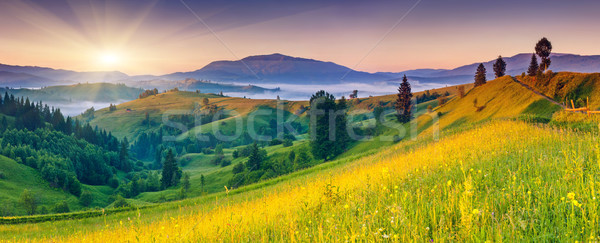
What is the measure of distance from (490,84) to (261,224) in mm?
84365

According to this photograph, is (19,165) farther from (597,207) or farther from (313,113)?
(597,207)

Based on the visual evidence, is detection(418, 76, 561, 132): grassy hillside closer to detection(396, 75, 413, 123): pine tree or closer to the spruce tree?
detection(396, 75, 413, 123): pine tree

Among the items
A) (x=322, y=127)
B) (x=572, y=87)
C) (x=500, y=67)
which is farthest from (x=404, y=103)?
(x=572, y=87)

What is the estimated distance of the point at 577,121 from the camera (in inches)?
883

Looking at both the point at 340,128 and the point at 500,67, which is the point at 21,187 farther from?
the point at 500,67

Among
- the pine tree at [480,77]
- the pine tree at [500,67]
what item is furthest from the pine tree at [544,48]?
the pine tree at [500,67]

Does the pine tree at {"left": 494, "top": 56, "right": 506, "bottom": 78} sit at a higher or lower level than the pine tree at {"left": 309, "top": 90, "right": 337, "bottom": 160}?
higher

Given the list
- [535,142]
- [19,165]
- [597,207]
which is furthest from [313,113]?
[19,165]

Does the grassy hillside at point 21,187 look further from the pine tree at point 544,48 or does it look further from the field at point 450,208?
the pine tree at point 544,48

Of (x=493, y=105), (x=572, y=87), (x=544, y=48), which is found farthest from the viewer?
(x=493, y=105)

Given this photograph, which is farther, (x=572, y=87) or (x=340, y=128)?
(x=340, y=128)

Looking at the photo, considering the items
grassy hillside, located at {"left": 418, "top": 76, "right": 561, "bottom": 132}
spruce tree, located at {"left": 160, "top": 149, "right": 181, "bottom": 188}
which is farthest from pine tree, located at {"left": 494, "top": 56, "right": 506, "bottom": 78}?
spruce tree, located at {"left": 160, "top": 149, "right": 181, "bottom": 188}

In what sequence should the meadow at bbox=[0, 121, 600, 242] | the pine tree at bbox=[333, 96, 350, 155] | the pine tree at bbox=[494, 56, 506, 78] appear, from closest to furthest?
the meadow at bbox=[0, 121, 600, 242] → the pine tree at bbox=[333, 96, 350, 155] → the pine tree at bbox=[494, 56, 506, 78]

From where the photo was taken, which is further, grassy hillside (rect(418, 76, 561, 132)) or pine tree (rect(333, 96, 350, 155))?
pine tree (rect(333, 96, 350, 155))
